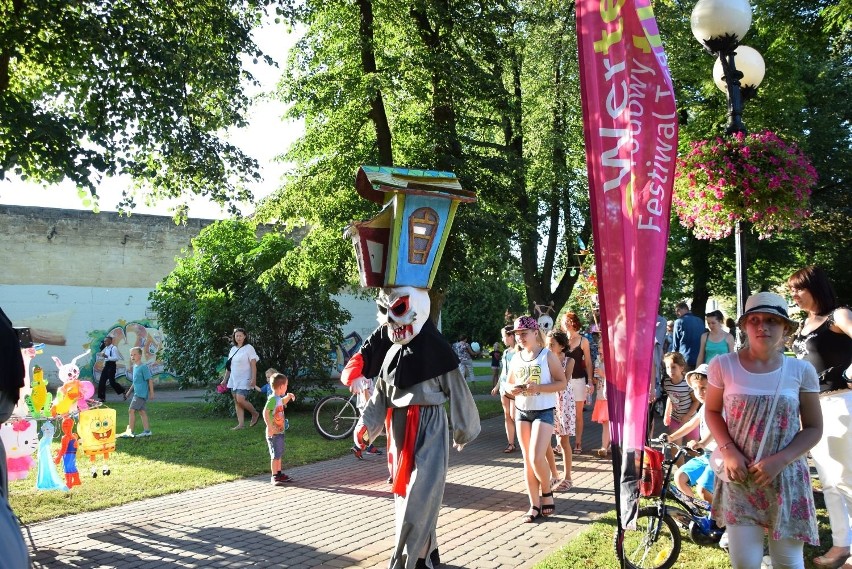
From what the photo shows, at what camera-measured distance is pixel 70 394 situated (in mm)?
7727

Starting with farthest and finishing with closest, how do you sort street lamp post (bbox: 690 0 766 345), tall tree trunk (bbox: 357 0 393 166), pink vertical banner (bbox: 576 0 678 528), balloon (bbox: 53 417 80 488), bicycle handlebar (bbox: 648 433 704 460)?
tall tree trunk (bbox: 357 0 393 166)
balloon (bbox: 53 417 80 488)
street lamp post (bbox: 690 0 766 345)
bicycle handlebar (bbox: 648 433 704 460)
pink vertical banner (bbox: 576 0 678 528)

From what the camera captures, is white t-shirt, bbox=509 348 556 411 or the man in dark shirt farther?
the man in dark shirt

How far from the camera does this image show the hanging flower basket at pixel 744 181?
6.16m

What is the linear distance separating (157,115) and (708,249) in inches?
810

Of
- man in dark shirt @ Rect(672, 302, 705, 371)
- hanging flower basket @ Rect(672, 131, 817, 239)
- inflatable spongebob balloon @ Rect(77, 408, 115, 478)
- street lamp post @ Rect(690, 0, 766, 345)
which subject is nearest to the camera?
hanging flower basket @ Rect(672, 131, 817, 239)

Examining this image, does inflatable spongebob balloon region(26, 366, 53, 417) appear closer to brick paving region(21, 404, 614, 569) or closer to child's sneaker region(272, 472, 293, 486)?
brick paving region(21, 404, 614, 569)

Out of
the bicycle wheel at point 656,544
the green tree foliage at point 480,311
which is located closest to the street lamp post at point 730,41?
the bicycle wheel at point 656,544

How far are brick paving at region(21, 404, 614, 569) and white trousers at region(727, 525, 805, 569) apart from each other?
89.7 inches

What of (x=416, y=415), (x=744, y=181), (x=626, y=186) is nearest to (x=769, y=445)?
(x=626, y=186)

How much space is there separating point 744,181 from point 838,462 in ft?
7.68

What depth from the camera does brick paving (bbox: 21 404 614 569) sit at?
243 inches

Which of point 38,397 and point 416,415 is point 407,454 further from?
point 38,397

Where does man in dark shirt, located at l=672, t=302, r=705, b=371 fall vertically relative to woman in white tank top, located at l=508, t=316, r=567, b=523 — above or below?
above

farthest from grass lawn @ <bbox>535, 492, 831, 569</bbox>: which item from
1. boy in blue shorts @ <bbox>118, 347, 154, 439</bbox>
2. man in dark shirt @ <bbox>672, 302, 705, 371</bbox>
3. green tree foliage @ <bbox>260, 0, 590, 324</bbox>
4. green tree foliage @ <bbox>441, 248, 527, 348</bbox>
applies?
green tree foliage @ <bbox>441, 248, 527, 348</bbox>
